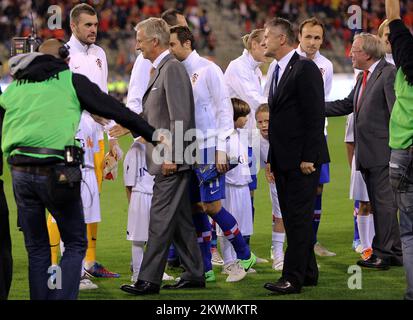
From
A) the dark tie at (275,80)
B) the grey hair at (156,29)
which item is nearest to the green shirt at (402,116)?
the dark tie at (275,80)

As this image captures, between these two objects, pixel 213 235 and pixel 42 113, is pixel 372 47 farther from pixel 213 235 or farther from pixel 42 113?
pixel 42 113

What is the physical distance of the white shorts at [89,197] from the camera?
865 centimetres

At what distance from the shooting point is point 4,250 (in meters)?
7.30

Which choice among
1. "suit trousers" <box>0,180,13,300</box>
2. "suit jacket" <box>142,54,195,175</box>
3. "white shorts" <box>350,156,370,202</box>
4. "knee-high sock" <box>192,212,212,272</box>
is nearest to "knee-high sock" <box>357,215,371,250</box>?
"white shorts" <box>350,156,370,202</box>

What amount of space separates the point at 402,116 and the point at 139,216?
8.24ft

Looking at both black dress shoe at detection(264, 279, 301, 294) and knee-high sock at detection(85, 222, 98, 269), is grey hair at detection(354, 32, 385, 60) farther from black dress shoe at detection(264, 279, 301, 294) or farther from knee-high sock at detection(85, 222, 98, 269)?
knee-high sock at detection(85, 222, 98, 269)

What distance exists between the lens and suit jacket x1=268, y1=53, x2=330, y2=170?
7945 millimetres

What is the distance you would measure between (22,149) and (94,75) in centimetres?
245

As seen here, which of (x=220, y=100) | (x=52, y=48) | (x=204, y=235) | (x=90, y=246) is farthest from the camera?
(x=90, y=246)

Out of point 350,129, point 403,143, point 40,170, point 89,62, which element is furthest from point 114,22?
point 40,170

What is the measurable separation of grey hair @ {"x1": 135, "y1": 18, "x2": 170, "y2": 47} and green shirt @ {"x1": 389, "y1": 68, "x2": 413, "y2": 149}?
196 cm

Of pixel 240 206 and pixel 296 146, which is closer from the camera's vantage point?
pixel 296 146
